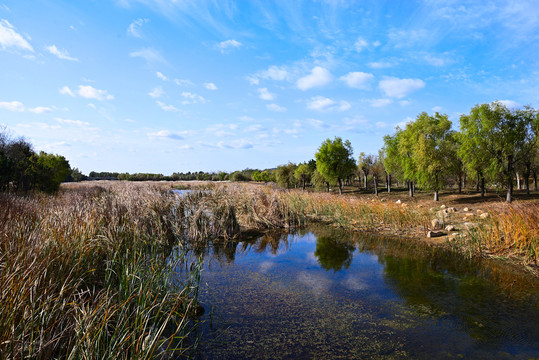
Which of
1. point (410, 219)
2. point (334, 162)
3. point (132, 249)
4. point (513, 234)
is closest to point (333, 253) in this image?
point (410, 219)

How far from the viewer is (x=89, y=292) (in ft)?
12.0

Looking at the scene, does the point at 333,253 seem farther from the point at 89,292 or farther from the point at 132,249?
the point at 89,292

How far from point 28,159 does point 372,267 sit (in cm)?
2768

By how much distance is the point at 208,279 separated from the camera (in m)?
7.53

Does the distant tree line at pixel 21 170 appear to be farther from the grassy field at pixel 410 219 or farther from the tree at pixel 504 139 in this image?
the tree at pixel 504 139

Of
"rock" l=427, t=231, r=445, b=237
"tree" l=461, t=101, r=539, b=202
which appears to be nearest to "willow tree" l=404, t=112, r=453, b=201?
"tree" l=461, t=101, r=539, b=202

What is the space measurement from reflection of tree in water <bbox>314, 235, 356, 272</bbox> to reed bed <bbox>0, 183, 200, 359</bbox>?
4766mm

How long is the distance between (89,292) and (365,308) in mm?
5184

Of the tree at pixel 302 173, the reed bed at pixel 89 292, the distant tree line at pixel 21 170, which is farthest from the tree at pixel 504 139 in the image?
the distant tree line at pixel 21 170

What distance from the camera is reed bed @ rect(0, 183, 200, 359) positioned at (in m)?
2.87

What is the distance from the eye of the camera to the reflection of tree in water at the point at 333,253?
9.13 m

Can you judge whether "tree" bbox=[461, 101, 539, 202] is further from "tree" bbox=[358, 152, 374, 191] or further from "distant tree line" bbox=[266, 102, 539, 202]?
"tree" bbox=[358, 152, 374, 191]

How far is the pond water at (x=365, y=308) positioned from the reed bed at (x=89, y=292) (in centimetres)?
103

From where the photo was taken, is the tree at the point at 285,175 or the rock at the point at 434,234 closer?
the rock at the point at 434,234
